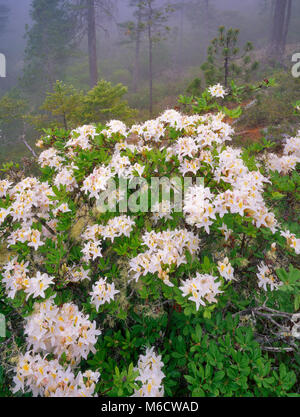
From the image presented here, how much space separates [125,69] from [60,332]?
31.0m

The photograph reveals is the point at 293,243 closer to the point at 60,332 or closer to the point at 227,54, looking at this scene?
the point at 60,332

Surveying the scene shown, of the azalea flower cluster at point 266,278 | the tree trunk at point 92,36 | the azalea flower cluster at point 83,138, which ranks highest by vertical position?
the tree trunk at point 92,36

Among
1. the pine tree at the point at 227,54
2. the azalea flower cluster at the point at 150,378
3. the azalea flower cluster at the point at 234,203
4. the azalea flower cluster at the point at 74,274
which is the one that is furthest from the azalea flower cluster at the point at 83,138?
the pine tree at the point at 227,54

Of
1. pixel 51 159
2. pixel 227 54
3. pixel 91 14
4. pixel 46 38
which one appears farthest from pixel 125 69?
pixel 51 159

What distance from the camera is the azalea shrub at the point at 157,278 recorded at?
6.45 ft

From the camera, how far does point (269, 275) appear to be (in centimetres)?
241

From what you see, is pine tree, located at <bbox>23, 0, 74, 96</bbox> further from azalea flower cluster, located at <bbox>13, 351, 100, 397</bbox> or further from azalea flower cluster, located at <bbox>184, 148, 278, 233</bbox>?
azalea flower cluster, located at <bbox>13, 351, 100, 397</bbox>

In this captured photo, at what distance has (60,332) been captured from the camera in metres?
2.05

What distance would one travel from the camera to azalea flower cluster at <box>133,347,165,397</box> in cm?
185

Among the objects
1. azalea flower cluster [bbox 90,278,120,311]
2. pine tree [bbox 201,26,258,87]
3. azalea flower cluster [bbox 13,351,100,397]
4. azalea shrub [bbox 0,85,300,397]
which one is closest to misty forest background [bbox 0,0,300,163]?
pine tree [bbox 201,26,258,87]

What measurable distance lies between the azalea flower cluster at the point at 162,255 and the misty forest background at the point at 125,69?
388 cm

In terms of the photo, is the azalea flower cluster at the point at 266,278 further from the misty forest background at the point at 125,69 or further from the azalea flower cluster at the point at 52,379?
the misty forest background at the point at 125,69

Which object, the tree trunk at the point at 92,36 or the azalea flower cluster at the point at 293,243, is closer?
the azalea flower cluster at the point at 293,243

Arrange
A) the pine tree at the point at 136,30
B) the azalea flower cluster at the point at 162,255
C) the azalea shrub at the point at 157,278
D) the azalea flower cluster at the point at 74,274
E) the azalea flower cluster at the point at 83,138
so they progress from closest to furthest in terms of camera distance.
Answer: the azalea shrub at the point at 157,278 < the azalea flower cluster at the point at 162,255 < the azalea flower cluster at the point at 74,274 < the azalea flower cluster at the point at 83,138 < the pine tree at the point at 136,30
